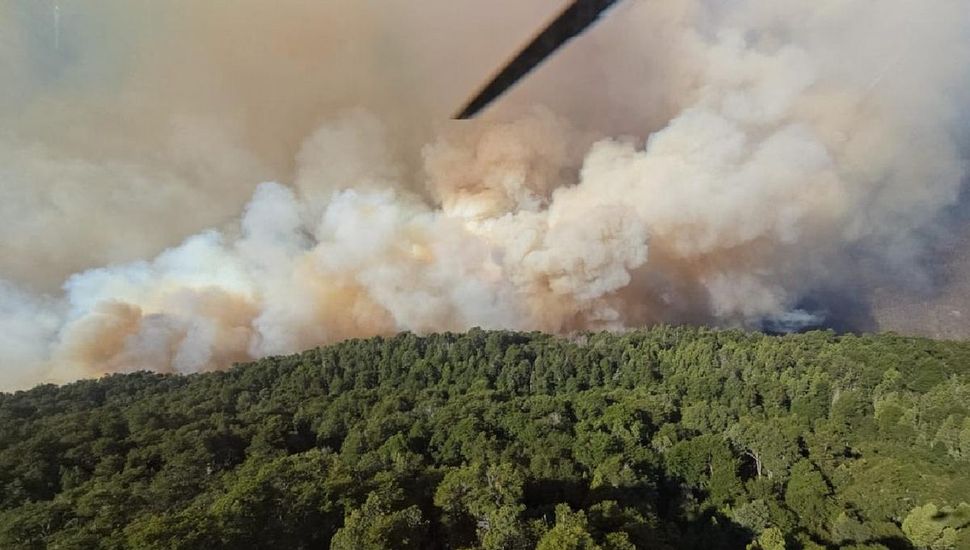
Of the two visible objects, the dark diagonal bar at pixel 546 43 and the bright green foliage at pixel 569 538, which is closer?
the dark diagonal bar at pixel 546 43

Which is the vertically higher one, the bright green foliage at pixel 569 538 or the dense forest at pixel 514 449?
the dense forest at pixel 514 449

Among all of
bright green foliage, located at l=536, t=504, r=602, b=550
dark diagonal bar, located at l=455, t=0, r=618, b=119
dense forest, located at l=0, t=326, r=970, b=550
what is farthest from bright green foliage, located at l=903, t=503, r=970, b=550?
dark diagonal bar, located at l=455, t=0, r=618, b=119

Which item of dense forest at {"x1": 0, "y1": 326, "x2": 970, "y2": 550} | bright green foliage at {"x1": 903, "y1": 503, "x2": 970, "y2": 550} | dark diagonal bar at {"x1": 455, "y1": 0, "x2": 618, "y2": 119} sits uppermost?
dense forest at {"x1": 0, "y1": 326, "x2": 970, "y2": 550}

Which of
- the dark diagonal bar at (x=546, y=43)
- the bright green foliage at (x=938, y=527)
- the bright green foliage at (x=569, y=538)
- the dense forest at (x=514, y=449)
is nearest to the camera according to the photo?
the dark diagonal bar at (x=546, y=43)

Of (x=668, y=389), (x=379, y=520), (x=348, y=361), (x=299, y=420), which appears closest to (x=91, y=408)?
(x=299, y=420)

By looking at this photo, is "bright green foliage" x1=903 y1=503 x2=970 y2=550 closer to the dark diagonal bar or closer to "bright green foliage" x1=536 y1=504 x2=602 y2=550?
"bright green foliage" x1=536 y1=504 x2=602 y2=550

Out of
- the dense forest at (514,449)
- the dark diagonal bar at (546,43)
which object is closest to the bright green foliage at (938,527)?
the dense forest at (514,449)

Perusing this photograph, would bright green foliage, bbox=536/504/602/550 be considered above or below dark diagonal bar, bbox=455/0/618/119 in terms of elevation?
below

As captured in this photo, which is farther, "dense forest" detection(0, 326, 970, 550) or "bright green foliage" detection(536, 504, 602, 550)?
"dense forest" detection(0, 326, 970, 550)

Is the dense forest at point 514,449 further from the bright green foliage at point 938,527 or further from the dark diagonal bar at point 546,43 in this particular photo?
the dark diagonal bar at point 546,43
